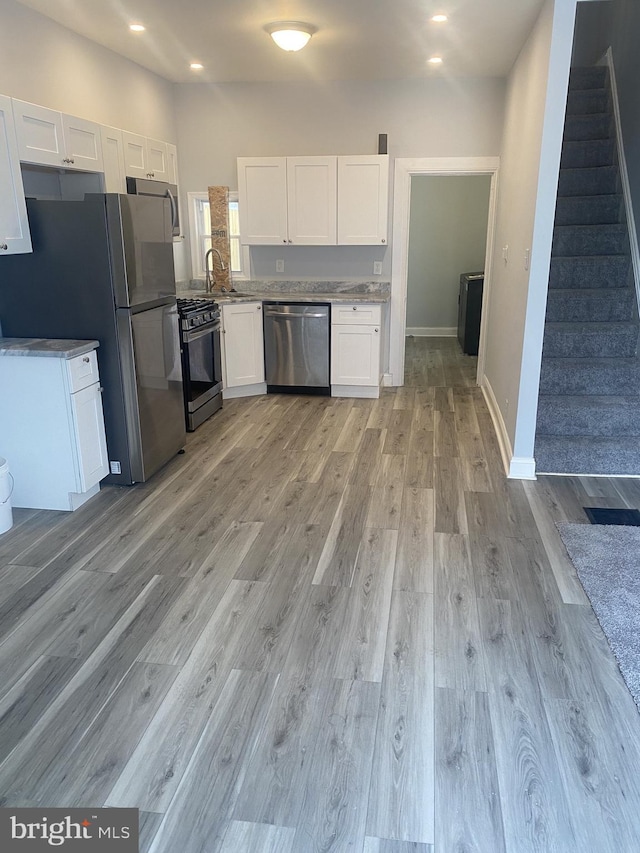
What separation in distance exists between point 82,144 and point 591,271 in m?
3.77

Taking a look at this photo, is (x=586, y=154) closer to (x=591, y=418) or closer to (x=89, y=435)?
(x=591, y=418)

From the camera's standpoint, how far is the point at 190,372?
15.7ft

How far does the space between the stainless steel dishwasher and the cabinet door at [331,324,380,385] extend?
0.28ft

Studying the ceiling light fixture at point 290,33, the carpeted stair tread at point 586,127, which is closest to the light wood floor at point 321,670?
the ceiling light fixture at point 290,33

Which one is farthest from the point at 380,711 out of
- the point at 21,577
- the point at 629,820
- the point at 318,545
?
the point at 21,577

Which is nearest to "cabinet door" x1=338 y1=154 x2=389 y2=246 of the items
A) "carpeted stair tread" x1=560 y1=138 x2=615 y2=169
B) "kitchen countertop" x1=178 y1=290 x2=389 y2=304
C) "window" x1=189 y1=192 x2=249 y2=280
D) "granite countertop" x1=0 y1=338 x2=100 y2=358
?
"kitchen countertop" x1=178 y1=290 x2=389 y2=304

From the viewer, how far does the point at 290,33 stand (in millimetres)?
4074

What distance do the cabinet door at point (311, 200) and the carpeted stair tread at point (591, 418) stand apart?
8.93ft

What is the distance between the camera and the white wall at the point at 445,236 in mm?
8477

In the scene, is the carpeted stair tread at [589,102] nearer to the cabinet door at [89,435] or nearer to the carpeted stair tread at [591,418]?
the carpeted stair tread at [591,418]

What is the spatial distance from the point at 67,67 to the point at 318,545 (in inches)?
140

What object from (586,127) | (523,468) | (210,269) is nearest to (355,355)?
(210,269)

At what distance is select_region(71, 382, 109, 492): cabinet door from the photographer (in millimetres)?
3459

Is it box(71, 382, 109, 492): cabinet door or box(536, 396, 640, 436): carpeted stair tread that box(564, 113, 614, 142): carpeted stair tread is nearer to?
box(536, 396, 640, 436): carpeted stair tread
